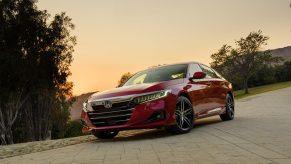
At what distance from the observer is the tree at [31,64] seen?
3884cm

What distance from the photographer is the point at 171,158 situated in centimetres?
700

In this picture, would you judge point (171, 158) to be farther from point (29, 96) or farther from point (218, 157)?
point (29, 96)

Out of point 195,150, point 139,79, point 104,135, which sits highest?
point 139,79

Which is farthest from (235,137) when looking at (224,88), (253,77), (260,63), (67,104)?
(253,77)

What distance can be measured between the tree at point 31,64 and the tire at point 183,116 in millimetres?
29479

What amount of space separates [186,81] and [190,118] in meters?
0.90

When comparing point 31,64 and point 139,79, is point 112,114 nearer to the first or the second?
point 139,79

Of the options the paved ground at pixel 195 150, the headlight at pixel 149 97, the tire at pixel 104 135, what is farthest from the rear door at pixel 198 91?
the tire at pixel 104 135

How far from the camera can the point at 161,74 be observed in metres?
11.4

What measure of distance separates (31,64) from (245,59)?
55.9 m

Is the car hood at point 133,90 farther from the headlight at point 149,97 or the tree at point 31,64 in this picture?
the tree at point 31,64

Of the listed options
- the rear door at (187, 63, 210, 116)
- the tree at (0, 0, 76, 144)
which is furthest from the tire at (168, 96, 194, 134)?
the tree at (0, 0, 76, 144)

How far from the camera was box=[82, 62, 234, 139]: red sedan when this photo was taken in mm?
9859

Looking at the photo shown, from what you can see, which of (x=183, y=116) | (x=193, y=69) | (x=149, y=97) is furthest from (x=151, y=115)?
(x=193, y=69)
